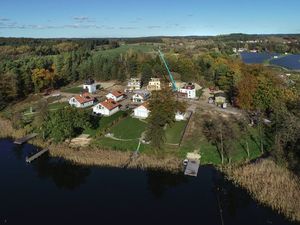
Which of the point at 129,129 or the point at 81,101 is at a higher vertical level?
the point at 81,101

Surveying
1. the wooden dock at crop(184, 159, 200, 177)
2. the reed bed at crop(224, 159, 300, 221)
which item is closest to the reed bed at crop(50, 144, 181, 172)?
the wooden dock at crop(184, 159, 200, 177)

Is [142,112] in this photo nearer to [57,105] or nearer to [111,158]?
[111,158]

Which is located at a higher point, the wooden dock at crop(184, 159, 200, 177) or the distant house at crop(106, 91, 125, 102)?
the distant house at crop(106, 91, 125, 102)

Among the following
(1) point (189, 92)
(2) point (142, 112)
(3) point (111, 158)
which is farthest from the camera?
(1) point (189, 92)

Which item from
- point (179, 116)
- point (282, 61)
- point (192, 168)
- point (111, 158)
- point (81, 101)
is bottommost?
point (282, 61)

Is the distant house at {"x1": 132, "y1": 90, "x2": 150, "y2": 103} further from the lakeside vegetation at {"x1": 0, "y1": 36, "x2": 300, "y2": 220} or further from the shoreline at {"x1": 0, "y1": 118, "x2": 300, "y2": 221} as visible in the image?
the shoreline at {"x1": 0, "y1": 118, "x2": 300, "y2": 221}

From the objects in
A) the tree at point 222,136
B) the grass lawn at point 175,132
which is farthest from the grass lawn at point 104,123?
the tree at point 222,136

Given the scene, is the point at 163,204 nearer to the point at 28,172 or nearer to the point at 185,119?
the point at 28,172

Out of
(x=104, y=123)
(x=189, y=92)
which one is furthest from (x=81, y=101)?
(x=189, y=92)
